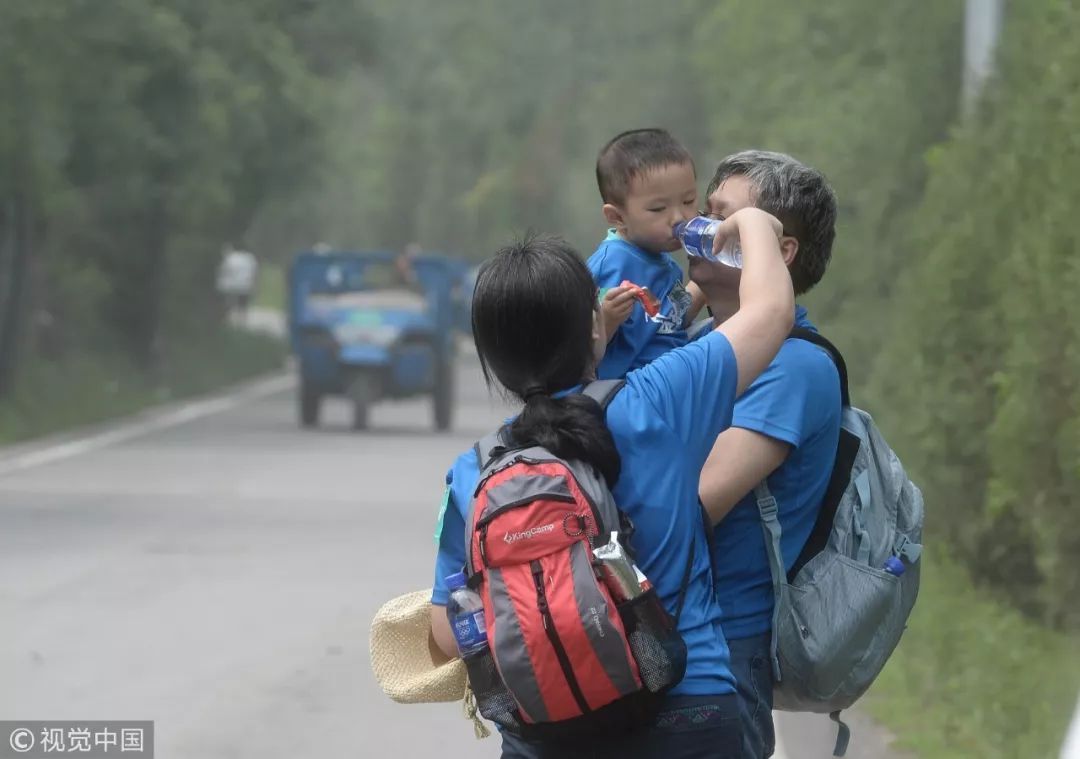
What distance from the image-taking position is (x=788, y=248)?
3721mm


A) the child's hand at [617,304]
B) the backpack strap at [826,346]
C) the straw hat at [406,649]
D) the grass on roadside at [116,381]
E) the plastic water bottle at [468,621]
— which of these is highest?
the child's hand at [617,304]

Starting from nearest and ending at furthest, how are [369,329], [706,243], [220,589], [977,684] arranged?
[706,243] → [977,684] → [220,589] → [369,329]

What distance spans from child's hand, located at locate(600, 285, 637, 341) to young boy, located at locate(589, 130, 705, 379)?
0.32 metres

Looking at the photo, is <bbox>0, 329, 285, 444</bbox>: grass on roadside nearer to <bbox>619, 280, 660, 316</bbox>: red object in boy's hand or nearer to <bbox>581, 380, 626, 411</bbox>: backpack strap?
<bbox>619, 280, 660, 316</bbox>: red object in boy's hand

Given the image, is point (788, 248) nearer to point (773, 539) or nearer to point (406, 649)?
point (773, 539)

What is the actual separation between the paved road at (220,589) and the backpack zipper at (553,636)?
4661mm

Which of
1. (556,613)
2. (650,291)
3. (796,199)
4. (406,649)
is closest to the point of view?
(556,613)

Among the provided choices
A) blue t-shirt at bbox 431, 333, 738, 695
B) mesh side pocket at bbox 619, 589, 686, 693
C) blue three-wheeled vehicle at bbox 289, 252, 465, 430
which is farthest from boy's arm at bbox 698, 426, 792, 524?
blue three-wheeled vehicle at bbox 289, 252, 465, 430

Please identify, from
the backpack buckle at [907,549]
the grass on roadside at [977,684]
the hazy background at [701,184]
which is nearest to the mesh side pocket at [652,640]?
the backpack buckle at [907,549]

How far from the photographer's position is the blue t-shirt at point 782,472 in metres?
3.57

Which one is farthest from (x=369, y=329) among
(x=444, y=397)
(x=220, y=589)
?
(x=220, y=589)

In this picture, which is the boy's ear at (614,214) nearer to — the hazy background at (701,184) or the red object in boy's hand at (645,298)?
the hazy background at (701,184)

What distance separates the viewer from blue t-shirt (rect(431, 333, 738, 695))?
129 inches

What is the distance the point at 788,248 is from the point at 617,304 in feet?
1.15
